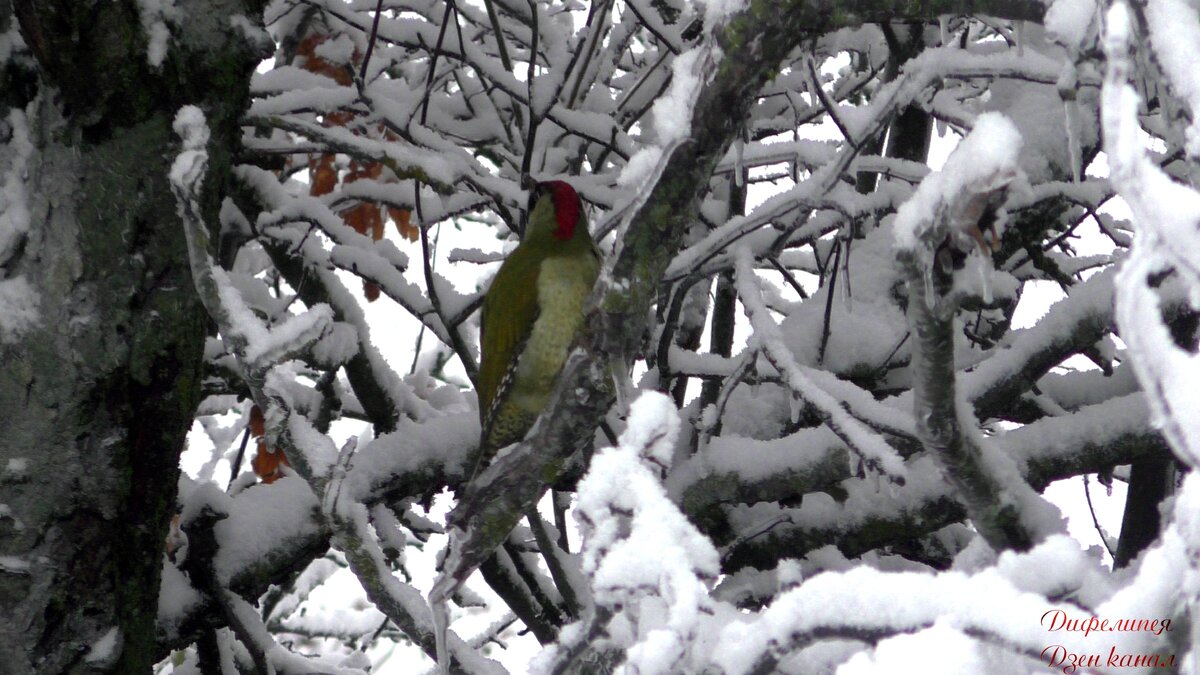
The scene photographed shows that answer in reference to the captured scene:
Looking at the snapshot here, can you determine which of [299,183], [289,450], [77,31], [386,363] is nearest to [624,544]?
[289,450]

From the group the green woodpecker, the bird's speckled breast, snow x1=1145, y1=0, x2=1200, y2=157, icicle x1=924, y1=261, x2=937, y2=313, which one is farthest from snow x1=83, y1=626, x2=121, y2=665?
snow x1=1145, y1=0, x2=1200, y2=157

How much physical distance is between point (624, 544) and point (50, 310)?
1.78 m

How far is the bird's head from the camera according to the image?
11.9 feet

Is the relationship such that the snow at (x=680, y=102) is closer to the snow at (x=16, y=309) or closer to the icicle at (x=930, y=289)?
the icicle at (x=930, y=289)

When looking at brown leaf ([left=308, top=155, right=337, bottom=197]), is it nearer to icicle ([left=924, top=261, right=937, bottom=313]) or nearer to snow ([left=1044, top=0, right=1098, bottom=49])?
snow ([left=1044, top=0, right=1098, bottom=49])

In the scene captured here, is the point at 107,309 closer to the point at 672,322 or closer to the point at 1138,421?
the point at 672,322

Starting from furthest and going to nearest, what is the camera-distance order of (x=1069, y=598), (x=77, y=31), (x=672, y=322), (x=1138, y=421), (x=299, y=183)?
(x=299, y=183) → (x=672, y=322) → (x=1138, y=421) → (x=77, y=31) → (x=1069, y=598)

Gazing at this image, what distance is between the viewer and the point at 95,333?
240 centimetres

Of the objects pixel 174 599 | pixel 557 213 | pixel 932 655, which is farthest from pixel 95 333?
pixel 932 655

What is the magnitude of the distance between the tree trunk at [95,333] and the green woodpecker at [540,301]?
126 cm

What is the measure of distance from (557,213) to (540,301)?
30 cm

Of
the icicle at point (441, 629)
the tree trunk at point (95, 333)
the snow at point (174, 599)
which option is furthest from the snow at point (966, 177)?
the snow at point (174, 599)

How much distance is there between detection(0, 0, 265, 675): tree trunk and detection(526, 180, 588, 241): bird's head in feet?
4.25

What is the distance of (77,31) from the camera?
235cm
